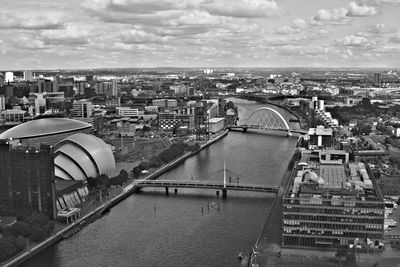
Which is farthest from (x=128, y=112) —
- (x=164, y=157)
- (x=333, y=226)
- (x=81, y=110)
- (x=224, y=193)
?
(x=333, y=226)

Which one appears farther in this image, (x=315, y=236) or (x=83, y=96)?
(x=83, y=96)

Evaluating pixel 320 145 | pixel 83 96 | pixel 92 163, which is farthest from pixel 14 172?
pixel 83 96

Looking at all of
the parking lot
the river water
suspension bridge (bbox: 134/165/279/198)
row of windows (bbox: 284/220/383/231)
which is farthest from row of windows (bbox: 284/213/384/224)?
suspension bridge (bbox: 134/165/279/198)

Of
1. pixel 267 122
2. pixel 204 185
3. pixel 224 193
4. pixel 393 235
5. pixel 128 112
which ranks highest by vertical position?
pixel 128 112

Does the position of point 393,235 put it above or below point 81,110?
below

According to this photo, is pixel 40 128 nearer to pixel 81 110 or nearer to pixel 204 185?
pixel 204 185

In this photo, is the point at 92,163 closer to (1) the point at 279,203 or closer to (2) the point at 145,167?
(2) the point at 145,167
